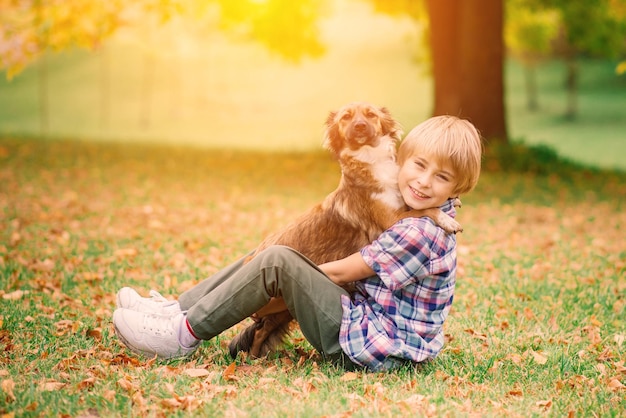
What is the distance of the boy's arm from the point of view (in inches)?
138

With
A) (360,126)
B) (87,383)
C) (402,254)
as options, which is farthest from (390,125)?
(87,383)

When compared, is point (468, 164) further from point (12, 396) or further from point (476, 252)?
point (476, 252)

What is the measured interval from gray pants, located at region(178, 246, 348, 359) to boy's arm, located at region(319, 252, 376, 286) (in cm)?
6

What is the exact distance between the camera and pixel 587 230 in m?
8.41

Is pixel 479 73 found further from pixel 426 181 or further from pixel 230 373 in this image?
pixel 230 373

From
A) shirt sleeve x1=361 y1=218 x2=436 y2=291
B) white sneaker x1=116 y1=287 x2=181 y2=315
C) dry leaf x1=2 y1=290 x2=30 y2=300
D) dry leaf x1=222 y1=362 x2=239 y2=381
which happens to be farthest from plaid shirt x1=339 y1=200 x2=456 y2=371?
dry leaf x1=2 y1=290 x2=30 y2=300

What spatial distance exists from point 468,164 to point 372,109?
854mm

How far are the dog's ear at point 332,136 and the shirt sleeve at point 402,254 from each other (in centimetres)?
82

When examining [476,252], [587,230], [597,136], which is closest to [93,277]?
[476,252]

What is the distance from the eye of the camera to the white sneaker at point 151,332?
142 inches

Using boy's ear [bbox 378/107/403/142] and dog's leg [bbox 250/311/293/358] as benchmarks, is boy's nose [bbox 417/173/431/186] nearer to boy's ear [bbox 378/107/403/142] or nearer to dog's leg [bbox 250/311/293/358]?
boy's ear [bbox 378/107/403/142]

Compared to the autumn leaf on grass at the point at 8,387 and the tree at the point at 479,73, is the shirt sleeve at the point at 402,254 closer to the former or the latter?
the autumn leaf on grass at the point at 8,387

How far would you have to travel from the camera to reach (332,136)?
406cm

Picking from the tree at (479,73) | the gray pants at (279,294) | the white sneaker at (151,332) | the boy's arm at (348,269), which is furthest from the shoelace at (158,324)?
the tree at (479,73)
